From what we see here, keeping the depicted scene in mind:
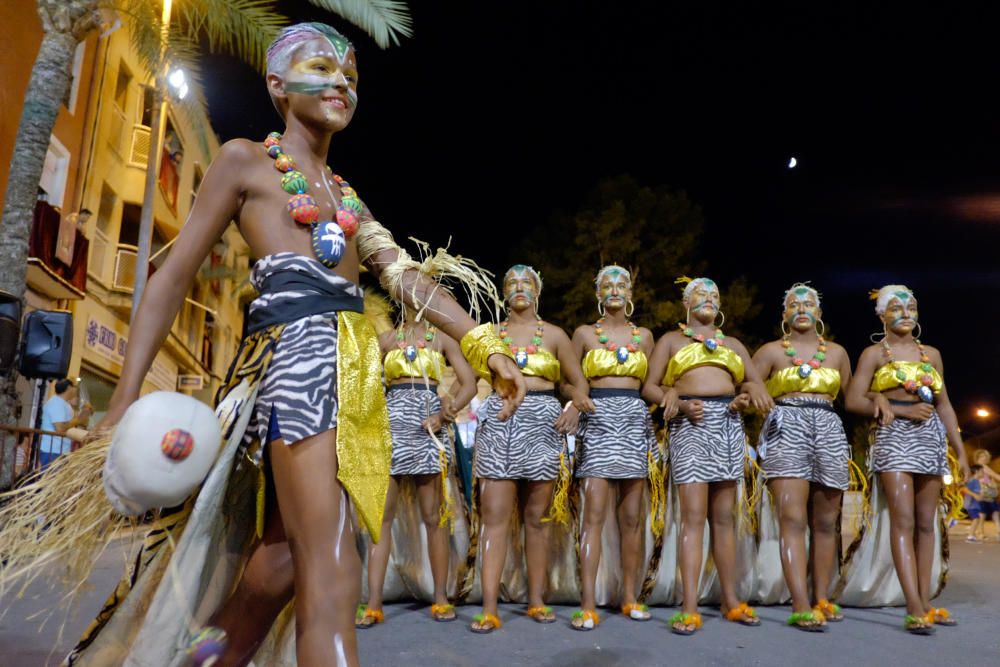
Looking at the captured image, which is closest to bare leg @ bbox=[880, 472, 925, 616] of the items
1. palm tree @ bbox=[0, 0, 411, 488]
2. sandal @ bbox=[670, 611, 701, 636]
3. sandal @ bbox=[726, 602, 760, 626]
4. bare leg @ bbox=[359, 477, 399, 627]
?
sandal @ bbox=[726, 602, 760, 626]

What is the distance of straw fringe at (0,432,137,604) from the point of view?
2.00 m

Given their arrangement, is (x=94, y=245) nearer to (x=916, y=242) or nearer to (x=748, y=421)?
(x=748, y=421)

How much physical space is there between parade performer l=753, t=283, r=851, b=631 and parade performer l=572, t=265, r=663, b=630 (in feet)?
2.65

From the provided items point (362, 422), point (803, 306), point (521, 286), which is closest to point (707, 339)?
point (803, 306)

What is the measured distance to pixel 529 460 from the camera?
5055mm

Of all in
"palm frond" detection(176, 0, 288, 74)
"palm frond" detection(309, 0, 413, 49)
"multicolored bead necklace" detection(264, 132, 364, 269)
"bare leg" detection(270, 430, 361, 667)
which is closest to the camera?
"bare leg" detection(270, 430, 361, 667)

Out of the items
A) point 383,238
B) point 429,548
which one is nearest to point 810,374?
point 429,548

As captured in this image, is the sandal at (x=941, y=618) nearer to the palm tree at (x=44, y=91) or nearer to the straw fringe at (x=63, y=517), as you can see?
the straw fringe at (x=63, y=517)

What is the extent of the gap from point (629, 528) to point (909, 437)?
1918 mm

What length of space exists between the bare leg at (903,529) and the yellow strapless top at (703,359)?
1199 millimetres

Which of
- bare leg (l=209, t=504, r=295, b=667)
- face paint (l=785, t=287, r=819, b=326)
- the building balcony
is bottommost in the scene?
bare leg (l=209, t=504, r=295, b=667)

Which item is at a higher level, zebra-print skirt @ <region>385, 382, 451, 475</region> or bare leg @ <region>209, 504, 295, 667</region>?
zebra-print skirt @ <region>385, 382, 451, 475</region>

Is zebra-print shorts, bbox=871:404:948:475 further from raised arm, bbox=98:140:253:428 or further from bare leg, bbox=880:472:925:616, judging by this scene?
raised arm, bbox=98:140:253:428

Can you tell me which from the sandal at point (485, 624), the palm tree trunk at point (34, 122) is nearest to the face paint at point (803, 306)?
the sandal at point (485, 624)
